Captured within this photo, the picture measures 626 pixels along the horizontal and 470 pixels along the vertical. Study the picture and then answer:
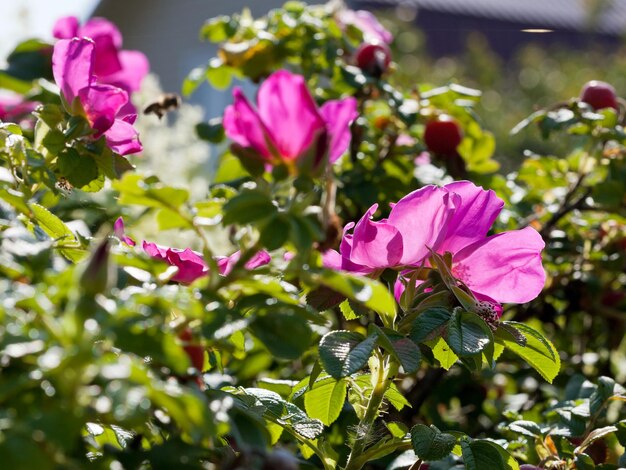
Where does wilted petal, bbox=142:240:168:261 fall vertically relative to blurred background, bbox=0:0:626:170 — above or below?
above

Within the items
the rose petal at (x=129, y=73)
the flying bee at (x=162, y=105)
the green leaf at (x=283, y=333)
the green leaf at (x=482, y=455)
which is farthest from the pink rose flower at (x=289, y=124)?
the rose petal at (x=129, y=73)

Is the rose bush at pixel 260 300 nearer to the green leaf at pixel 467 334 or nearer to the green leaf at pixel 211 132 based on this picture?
the green leaf at pixel 467 334

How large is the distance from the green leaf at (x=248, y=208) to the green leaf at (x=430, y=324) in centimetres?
19

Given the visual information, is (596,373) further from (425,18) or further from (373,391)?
(425,18)

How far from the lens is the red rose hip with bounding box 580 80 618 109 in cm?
154

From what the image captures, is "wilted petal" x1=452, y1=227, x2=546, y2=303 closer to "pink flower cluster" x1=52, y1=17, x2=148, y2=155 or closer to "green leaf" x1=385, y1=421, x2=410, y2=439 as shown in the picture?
"green leaf" x1=385, y1=421, x2=410, y2=439

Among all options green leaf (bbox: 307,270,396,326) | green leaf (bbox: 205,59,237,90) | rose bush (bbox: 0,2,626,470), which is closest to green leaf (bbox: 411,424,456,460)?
rose bush (bbox: 0,2,626,470)

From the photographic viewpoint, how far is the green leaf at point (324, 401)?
2.83 ft

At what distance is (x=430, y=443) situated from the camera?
0.79 metres

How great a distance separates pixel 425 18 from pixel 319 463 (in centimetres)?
Answer: 1069

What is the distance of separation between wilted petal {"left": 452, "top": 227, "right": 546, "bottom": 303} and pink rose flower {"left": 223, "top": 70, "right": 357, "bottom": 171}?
21 centimetres

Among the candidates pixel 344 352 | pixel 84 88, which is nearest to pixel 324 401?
pixel 344 352

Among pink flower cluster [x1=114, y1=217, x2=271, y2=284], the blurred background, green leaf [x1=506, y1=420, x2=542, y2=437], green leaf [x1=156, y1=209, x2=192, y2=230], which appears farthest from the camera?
the blurred background

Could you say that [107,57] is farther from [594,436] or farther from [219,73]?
[594,436]
